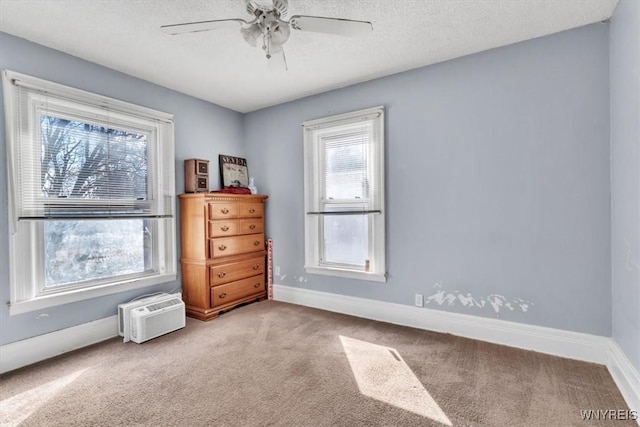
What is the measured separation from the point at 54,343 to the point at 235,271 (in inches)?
63.6

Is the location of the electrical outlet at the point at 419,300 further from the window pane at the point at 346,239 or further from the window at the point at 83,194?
the window at the point at 83,194

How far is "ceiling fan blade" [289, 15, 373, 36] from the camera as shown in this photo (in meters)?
1.75

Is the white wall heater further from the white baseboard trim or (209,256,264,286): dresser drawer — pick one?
the white baseboard trim

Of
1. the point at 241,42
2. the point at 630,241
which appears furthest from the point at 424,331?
the point at 241,42

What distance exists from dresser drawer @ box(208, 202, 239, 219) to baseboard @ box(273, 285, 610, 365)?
4.04ft

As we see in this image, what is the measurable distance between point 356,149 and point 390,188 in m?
0.60

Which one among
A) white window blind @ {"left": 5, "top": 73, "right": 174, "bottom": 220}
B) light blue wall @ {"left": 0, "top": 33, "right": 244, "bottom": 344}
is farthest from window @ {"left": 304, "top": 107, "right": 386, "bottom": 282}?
white window blind @ {"left": 5, "top": 73, "right": 174, "bottom": 220}

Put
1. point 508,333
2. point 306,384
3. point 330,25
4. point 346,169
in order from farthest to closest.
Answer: point 346,169 < point 508,333 < point 306,384 < point 330,25

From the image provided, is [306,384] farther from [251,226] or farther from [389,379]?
[251,226]

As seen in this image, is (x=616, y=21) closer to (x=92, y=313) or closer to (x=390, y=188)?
(x=390, y=188)

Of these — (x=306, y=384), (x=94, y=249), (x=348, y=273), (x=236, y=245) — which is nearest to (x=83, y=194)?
(x=94, y=249)

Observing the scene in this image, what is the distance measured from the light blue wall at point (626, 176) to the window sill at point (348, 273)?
5.67ft

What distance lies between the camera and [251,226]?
12.5 ft

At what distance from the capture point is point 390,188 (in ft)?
10.2
